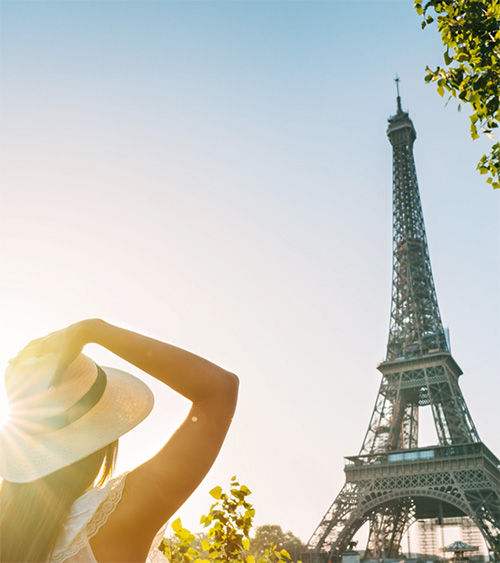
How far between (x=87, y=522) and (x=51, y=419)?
13.4 inches

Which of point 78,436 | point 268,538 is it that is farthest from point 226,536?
point 268,538

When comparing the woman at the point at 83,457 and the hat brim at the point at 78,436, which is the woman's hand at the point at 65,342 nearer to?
the woman at the point at 83,457

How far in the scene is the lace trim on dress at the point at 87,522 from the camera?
1.55m

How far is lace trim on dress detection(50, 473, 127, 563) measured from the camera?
1551 mm

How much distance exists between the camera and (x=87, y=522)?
155 cm

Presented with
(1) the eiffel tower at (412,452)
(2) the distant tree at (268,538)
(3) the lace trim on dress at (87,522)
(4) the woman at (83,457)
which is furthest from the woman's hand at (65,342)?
(2) the distant tree at (268,538)

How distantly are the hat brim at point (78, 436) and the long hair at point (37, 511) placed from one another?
0.03 meters

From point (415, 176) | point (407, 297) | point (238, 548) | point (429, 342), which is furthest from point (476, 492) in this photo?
point (238, 548)

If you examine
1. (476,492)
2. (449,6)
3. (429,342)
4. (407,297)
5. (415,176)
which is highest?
(415,176)

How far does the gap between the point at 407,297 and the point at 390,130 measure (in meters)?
20.9

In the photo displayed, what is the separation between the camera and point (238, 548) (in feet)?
18.4

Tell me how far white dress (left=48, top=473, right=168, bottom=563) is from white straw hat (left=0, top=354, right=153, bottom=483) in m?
0.15

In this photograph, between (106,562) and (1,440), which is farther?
(1,440)

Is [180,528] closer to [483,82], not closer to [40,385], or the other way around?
[40,385]
